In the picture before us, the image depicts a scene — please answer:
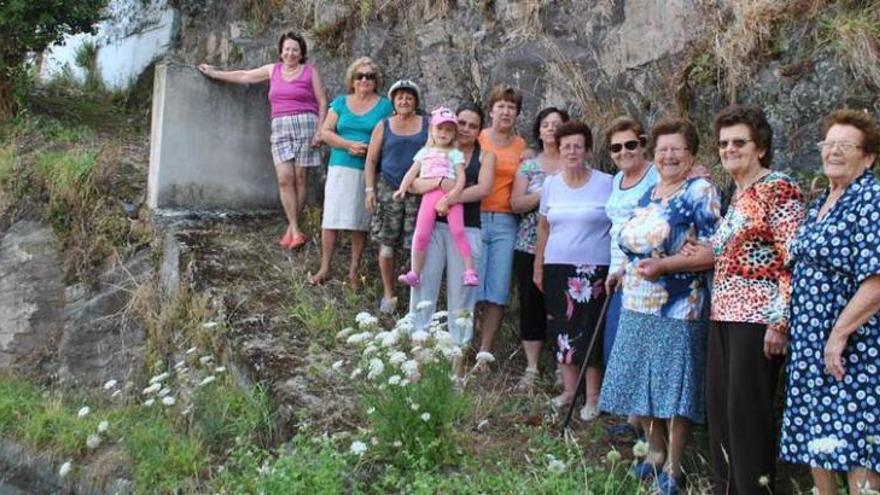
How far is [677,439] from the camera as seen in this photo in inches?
179

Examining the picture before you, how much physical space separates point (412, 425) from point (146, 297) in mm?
3079

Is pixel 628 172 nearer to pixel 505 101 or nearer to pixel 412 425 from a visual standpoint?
pixel 505 101

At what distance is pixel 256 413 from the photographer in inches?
217

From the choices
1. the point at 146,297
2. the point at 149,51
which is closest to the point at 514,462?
the point at 146,297

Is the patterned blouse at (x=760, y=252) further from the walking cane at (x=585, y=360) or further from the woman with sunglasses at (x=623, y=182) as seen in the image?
the walking cane at (x=585, y=360)

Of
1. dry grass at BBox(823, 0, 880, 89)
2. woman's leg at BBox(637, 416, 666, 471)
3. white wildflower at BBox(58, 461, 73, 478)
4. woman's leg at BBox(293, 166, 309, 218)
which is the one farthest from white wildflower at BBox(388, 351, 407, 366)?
woman's leg at BBox(293, 166, 309, 218)

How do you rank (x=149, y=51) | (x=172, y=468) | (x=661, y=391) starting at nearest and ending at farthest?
(x=661, y=391)
(x=172, y=468)
(x=149, y=51)

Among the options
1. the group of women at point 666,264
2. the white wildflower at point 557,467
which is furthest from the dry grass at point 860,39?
the white wildflower at point 557,467

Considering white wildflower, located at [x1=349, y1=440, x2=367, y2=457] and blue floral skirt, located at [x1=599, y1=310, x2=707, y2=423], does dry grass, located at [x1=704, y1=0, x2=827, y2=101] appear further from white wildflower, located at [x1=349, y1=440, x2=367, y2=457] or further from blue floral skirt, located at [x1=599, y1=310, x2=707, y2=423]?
white wildflower, located at [x1=349, y1=440, x2=367, y2=457]

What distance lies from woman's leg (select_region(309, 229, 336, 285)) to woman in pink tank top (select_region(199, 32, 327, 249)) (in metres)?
0.57

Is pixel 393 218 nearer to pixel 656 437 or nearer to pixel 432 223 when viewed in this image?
pixel 432 223

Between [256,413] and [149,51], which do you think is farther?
[149,51]

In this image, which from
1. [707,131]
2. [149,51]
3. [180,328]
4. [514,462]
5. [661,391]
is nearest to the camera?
[661,391]

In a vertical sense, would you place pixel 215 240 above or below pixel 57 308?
above
